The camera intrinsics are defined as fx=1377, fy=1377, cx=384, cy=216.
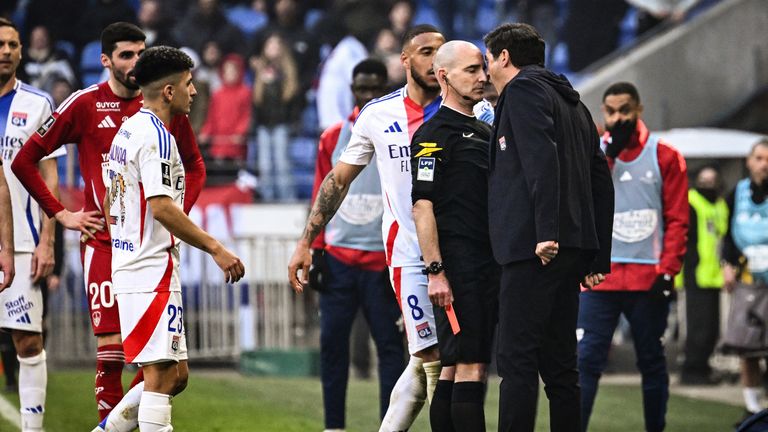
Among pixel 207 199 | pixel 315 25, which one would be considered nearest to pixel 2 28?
pixel 207 199

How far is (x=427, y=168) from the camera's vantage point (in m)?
6.86

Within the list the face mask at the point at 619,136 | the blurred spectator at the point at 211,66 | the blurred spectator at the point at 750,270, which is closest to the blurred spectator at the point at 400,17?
the blurred spectator at the point at 211,66

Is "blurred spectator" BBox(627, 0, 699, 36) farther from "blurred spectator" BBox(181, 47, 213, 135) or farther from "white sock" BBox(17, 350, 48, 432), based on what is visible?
"white sock" BBox(17, 350, 48, 432)

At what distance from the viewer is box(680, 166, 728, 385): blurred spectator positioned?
1382 centimetres

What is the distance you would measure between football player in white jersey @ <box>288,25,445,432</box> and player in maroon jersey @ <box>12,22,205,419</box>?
73 centimetres

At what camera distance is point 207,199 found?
18.0m

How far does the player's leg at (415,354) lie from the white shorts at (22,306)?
232cm

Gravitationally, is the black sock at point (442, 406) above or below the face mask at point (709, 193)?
below

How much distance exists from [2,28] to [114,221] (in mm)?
2292

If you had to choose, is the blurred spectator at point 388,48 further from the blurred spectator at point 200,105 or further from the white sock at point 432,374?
the white sock at point 432,374

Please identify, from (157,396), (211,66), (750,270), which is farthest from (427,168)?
(211,66)

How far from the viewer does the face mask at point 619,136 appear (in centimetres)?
908

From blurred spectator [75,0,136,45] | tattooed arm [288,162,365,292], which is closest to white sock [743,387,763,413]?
tattooed arm [288,162,365,292]

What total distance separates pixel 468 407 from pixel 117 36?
2794 millimetres
